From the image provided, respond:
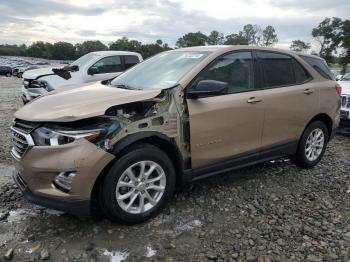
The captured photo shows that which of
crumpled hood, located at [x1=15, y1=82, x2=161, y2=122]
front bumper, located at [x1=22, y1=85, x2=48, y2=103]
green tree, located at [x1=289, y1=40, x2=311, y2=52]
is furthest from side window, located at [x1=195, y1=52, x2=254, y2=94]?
green tree, located at [x1=289, y1=40, x2=311, y2=52]

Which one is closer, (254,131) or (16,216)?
(16,216)

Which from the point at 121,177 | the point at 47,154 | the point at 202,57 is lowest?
the point at 121,177

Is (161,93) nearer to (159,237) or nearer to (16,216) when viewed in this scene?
(159,237)

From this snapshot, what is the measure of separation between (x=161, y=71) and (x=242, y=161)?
4.68ft

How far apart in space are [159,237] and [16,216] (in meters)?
1.50

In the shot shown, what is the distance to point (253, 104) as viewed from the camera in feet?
A: 14.0

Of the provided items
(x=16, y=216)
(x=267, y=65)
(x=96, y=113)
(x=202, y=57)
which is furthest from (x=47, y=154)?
(x=267, y=65)

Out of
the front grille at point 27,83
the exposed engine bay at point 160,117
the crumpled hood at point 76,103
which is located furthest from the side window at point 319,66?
the front grille at point 27,83

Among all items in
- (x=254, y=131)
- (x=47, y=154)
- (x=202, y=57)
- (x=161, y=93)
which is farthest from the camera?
(x=254, y=131)

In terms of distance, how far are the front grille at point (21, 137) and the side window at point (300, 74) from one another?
11.3 feet

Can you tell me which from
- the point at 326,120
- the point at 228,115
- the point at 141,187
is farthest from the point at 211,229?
the point at 326,120

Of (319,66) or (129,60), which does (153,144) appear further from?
(129,60)

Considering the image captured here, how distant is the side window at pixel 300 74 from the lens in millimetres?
4980

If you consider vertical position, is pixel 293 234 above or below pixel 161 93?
below
